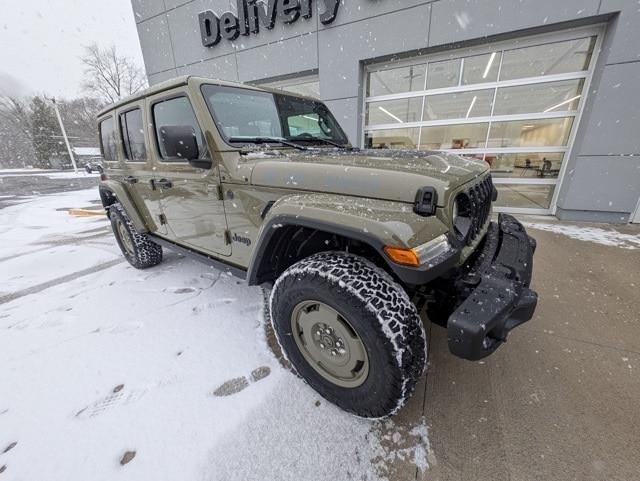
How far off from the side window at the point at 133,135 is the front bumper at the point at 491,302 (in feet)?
9.47

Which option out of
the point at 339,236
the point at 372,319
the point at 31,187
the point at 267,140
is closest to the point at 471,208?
the point at 339,236

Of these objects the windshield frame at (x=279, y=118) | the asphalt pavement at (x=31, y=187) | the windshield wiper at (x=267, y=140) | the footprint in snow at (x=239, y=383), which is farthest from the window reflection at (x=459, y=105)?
the asphalt pavement at (x=31, y=187)

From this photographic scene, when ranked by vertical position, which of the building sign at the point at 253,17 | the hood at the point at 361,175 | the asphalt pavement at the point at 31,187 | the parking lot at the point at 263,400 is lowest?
the parking lot at the point at 263,400

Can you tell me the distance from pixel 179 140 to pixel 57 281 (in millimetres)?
2929

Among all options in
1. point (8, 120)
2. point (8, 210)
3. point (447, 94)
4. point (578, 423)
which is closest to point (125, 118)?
point (578, 423)

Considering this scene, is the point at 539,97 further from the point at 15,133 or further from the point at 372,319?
the point at 15,133

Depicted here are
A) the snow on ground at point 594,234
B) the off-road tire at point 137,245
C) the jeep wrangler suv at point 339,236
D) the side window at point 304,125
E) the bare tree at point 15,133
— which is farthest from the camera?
the bare tree at point 15,133

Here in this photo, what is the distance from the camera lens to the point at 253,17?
6617mm

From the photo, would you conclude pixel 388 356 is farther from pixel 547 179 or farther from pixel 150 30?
pixel 150 30

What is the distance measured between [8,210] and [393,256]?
1096cm

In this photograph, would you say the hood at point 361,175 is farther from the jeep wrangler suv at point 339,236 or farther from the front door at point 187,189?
the front door at point 187,189

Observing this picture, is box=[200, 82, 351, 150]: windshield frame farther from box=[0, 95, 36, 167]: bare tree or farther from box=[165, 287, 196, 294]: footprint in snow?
box=[0, 95, 36, 167]: bare tree

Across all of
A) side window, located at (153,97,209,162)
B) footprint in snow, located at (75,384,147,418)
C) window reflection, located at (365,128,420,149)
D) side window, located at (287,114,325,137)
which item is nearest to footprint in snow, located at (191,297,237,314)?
footprint in snow, located at (75,384,147,418)

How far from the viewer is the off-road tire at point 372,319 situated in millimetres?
1246
